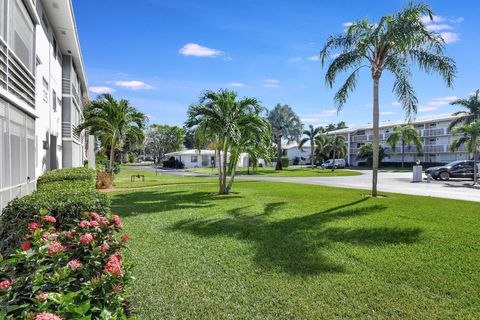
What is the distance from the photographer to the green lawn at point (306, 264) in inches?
161

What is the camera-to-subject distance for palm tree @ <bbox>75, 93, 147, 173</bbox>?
2027 centimetres

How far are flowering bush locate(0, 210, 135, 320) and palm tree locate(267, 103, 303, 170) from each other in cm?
4567

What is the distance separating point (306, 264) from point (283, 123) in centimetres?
4463

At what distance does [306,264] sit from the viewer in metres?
5.59

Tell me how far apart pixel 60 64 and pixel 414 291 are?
63.1 ft

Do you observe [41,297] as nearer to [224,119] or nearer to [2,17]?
[2,17]

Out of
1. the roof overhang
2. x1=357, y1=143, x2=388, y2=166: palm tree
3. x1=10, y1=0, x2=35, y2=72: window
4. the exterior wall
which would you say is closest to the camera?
x1=10, y1=0, x2=35, y2=72: window

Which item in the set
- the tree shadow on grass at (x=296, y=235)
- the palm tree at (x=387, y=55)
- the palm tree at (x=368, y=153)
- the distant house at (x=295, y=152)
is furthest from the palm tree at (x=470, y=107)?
the tree shadow on grass at (x=296, y=235)

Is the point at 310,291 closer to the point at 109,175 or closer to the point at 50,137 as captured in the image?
the point at 50,137

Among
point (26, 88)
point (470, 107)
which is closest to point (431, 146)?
point (470, 107)

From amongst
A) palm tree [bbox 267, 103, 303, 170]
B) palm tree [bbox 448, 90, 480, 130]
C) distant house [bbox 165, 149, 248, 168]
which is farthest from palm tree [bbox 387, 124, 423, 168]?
distant house [bbox 165, 149, 248, 168]

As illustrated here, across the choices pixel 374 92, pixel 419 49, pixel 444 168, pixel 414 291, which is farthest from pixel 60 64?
pixel 444 168

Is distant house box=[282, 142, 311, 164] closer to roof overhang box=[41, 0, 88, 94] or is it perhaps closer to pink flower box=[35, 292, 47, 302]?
roof overhang box=[41, 0, 88, 94]

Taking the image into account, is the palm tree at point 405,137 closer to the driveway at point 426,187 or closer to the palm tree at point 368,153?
the palm tree at point 368,153
